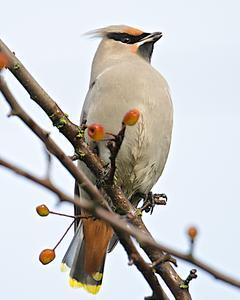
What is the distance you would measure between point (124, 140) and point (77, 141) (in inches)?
45.9

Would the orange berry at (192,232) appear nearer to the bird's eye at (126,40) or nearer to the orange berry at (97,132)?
the orange berry at (97,132)

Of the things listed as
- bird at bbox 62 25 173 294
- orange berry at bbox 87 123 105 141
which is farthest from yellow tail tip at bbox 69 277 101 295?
orange berry at bbox 87 123 105 141

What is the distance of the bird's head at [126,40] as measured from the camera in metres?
4.44

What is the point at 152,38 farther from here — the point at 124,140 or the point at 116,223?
the point at 116,223

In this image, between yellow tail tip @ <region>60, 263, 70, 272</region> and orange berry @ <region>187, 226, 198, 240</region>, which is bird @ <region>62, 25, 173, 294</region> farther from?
orange berry @ <region>187, 226, 198, 240</region>

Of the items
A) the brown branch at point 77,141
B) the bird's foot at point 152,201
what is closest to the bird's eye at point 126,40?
the bird's foot at point 152,201

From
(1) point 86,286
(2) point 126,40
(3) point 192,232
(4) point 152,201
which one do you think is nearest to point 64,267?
(1) point 86,286

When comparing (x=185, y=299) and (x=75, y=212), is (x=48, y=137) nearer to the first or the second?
(x=185, y=299)

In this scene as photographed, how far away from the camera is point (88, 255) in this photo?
3842mm

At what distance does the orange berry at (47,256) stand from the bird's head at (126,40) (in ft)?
6.94

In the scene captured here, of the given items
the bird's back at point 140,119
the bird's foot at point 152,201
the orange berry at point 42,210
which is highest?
the bird's back at point 140,119

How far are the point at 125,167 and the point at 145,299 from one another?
1892 mm

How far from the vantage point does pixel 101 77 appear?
12.8ft

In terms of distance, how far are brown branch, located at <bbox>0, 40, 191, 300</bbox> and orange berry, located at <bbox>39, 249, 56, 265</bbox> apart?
11.2 inches
